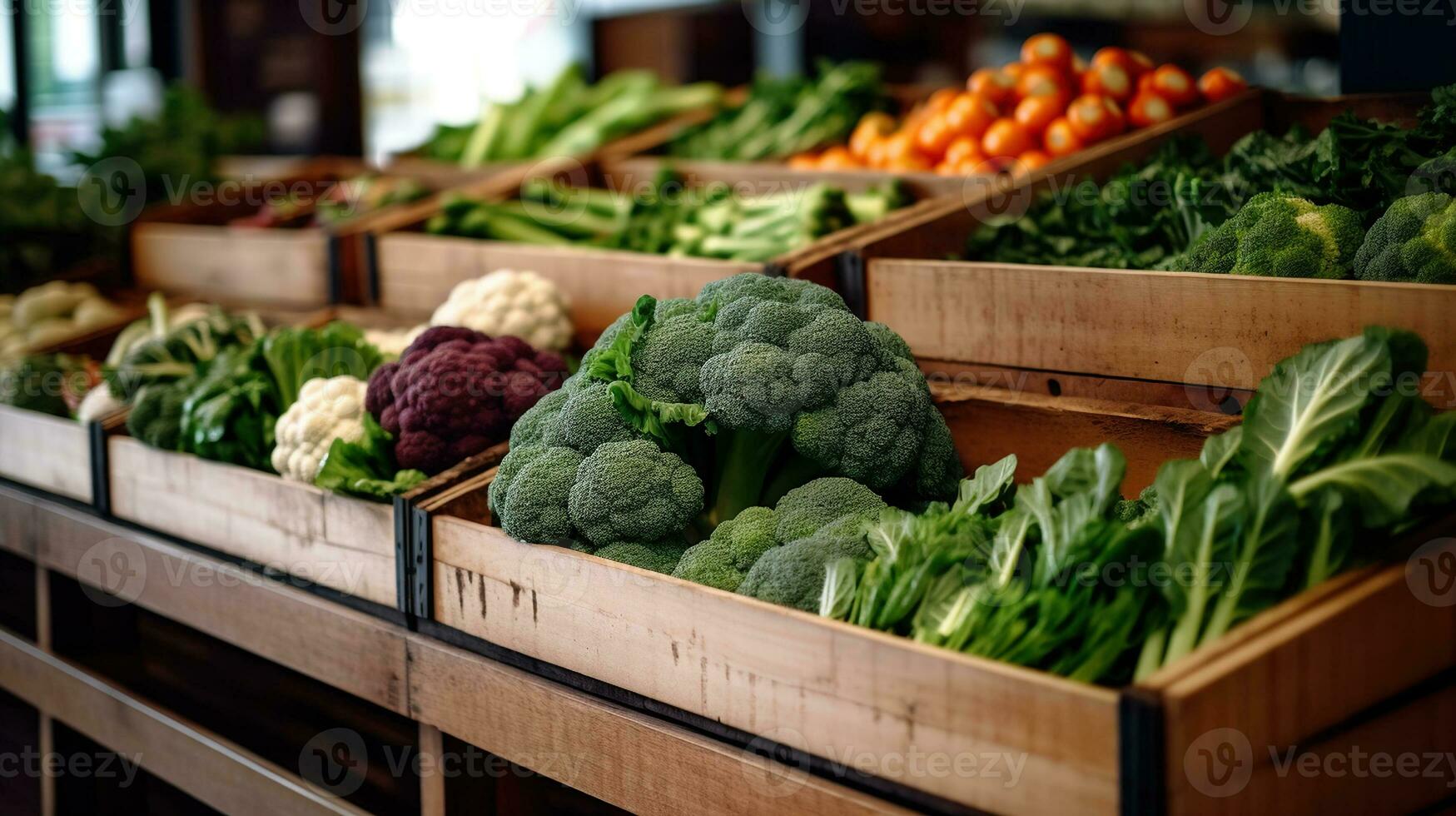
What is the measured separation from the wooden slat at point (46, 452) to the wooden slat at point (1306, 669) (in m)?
2.50

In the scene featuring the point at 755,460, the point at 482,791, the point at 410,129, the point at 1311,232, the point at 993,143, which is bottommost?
the point at 482,791

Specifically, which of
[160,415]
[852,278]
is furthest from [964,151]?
[160,415]

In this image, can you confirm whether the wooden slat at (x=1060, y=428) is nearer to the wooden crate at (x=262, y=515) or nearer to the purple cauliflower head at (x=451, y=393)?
the purple cauliflower head at (x=451, y=393)

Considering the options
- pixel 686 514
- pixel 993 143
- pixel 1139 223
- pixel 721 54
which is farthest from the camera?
pixel 721 54

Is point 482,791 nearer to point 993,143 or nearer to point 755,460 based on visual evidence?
point 755,460

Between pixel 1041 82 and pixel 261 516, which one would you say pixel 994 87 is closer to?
pixel 1041 82

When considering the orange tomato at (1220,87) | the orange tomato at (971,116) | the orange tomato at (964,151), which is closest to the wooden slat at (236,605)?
the orange tomato at (964,151)

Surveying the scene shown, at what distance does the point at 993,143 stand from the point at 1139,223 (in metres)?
0.73

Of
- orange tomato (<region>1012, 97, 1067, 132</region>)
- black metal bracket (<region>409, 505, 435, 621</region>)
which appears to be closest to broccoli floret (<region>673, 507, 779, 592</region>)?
black metal bracket (<region>409, 505, 435, 621</region>)

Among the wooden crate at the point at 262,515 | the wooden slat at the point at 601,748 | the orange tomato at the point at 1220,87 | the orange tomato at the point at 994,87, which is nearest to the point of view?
the wooden slat at the point at 601,748

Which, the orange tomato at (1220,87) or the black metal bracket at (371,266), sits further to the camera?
the black metal bracket at (371,266)

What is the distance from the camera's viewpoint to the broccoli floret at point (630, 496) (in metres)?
1.80

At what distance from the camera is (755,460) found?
1.94 metres

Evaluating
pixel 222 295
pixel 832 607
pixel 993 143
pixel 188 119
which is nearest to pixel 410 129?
pixel 188 119
